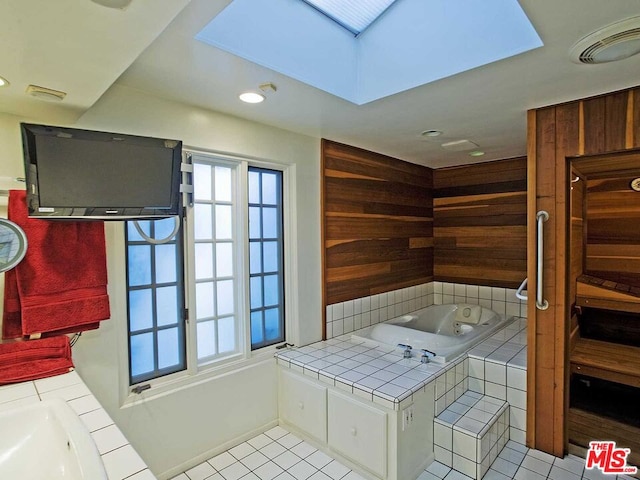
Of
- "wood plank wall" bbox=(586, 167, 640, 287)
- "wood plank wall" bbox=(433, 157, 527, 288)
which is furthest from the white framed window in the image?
"wood plank wall" bbox=(586, 167, 640, 287)

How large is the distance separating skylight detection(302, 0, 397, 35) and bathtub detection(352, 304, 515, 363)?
215 centimetres

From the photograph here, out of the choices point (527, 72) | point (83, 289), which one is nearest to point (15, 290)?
point (83, 289)

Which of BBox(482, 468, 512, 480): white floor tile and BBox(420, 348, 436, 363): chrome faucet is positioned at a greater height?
BBox(420, 348, 436, 363): chrome faucet

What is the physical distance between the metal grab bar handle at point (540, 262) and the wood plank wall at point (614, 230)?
1.31m

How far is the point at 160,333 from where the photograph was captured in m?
2.15

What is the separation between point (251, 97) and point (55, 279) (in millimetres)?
1321

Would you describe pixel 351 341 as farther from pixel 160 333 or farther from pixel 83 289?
pixel 83 289

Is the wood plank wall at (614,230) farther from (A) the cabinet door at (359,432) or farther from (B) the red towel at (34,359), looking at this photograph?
(B) the red towel at (34,359)

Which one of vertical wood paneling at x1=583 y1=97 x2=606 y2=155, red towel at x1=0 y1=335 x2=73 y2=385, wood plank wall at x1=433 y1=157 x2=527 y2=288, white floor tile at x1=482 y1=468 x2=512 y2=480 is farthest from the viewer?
wood plank wall at x1=433 y1=157 x2=527 y2=288

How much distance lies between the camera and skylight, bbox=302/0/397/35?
5.80 feet

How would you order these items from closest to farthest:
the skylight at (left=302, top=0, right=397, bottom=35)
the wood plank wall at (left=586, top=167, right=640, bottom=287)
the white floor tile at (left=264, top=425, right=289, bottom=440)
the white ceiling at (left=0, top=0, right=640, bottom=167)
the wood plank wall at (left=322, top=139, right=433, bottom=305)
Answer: the white ceiling at (left=0, top=0, right=640, bottom=167) → the skylight at (left=302, top=0, right=397, bottom=35) → the white floor tile at (left=264, top=425, right=289, bottom=440) → the wood plank wall at (left=586, top=167, right=640, bottom=287) → the wood plank wall at (left=322, top=139, right=433, bottom=305)

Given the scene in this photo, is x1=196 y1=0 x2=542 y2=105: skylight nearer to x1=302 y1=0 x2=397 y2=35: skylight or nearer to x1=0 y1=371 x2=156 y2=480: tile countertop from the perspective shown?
x1=302 y1=0 x2=397 y2=35: skylight

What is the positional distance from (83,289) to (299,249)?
147cm

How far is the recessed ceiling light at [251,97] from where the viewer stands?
1.96 meters
